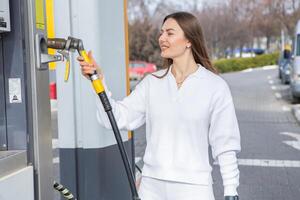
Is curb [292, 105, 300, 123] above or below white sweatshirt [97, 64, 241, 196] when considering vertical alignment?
below

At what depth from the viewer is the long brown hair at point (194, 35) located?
294 centimetres

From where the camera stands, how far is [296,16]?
33312 mm

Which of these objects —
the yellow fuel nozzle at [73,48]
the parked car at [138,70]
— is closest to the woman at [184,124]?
the yellow fuel nozzle at [73,48]

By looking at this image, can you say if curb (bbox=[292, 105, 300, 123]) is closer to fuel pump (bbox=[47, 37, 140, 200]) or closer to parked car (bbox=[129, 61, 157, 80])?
fuel pump (bbox=[47, 37, 140, 200])

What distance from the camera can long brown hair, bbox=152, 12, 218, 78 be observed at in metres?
2.94

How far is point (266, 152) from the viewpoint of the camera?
9.17m

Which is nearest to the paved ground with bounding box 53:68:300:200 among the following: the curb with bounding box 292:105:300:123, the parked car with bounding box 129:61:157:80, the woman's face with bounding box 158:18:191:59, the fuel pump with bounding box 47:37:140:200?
the curb with bounding box 292:105:300:123

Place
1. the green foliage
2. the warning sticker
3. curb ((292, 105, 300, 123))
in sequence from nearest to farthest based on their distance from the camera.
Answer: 1. the warning sticker
2. curb ((292, 105, 300, 123))
3. the green foliage

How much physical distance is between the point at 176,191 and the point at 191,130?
0.33 meters

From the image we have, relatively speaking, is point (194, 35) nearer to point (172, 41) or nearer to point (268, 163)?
point (172, 41)

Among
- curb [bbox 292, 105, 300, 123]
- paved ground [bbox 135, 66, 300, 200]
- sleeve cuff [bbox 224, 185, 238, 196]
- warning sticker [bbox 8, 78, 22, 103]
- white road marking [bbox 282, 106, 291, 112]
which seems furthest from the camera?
white road marking [bbox 282, 106, 291, 112]

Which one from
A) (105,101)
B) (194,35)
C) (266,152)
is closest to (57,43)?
(105,101)

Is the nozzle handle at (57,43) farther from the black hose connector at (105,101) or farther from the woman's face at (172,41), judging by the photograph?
the woman's face at (172,41)

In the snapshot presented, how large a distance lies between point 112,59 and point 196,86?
1.20m
